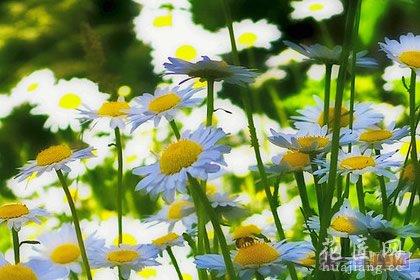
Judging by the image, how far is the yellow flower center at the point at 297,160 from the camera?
510 millimetres

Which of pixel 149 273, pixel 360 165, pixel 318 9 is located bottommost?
pixel 149 273

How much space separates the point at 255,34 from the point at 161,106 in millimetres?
799

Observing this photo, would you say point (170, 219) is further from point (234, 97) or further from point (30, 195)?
point (234, 97)

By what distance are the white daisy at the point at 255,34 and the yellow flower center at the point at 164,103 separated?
75 cm

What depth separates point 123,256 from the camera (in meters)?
0.53

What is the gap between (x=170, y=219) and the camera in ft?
2.04

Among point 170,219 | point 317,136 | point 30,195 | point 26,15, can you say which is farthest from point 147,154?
point 26,15

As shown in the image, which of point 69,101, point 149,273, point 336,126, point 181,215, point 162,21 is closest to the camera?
point 336,126

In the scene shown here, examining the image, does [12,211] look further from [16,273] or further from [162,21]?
[162,21]

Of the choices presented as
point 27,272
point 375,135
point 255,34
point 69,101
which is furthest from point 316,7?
point 27,272

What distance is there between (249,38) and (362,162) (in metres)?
0.78

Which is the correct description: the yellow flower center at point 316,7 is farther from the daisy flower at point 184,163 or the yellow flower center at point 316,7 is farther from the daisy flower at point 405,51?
the daisy flower at point 184,163

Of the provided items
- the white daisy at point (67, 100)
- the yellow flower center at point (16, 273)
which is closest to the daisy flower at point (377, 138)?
the yellow flower center at point (16, 273)

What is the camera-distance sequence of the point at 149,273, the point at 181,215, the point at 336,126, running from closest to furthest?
1. the point at 336,126
2. the point at 181,215
3. the point at 149,273
